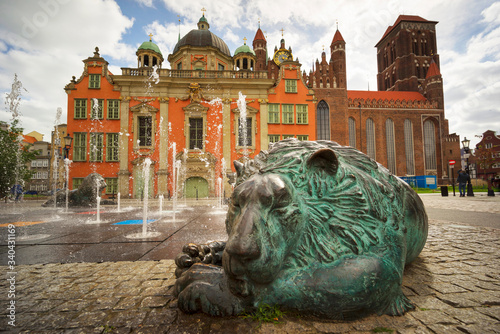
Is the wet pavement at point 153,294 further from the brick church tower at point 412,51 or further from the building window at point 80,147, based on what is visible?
the brick church tower at point 412,51

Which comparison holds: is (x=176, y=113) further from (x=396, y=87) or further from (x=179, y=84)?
(x=396, y=87)

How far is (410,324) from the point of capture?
117cm

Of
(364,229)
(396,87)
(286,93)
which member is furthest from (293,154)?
(396,87)

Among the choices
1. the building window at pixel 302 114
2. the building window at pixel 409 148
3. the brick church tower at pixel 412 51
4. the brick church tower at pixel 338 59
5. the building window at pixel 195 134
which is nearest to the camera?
the building window at pixel 195 134

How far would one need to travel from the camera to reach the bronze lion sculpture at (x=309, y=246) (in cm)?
104

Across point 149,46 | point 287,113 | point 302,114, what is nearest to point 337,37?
point 302,114

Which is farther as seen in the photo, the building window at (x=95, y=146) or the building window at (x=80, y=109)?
the building window at (x=80, y=109)

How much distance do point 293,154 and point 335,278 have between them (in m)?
0.63

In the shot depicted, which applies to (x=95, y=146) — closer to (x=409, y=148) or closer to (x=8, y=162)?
(x=8, y=162)

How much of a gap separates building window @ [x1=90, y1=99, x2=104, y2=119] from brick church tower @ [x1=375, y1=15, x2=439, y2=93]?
47.0 m

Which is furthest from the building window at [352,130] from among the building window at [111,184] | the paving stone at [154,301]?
the paving stone at [154,301]

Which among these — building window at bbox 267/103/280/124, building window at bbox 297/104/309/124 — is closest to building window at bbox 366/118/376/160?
building window at bbox 297/104/309/124

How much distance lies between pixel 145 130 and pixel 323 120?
21091 mm

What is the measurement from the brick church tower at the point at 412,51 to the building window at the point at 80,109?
48097 millimetres
